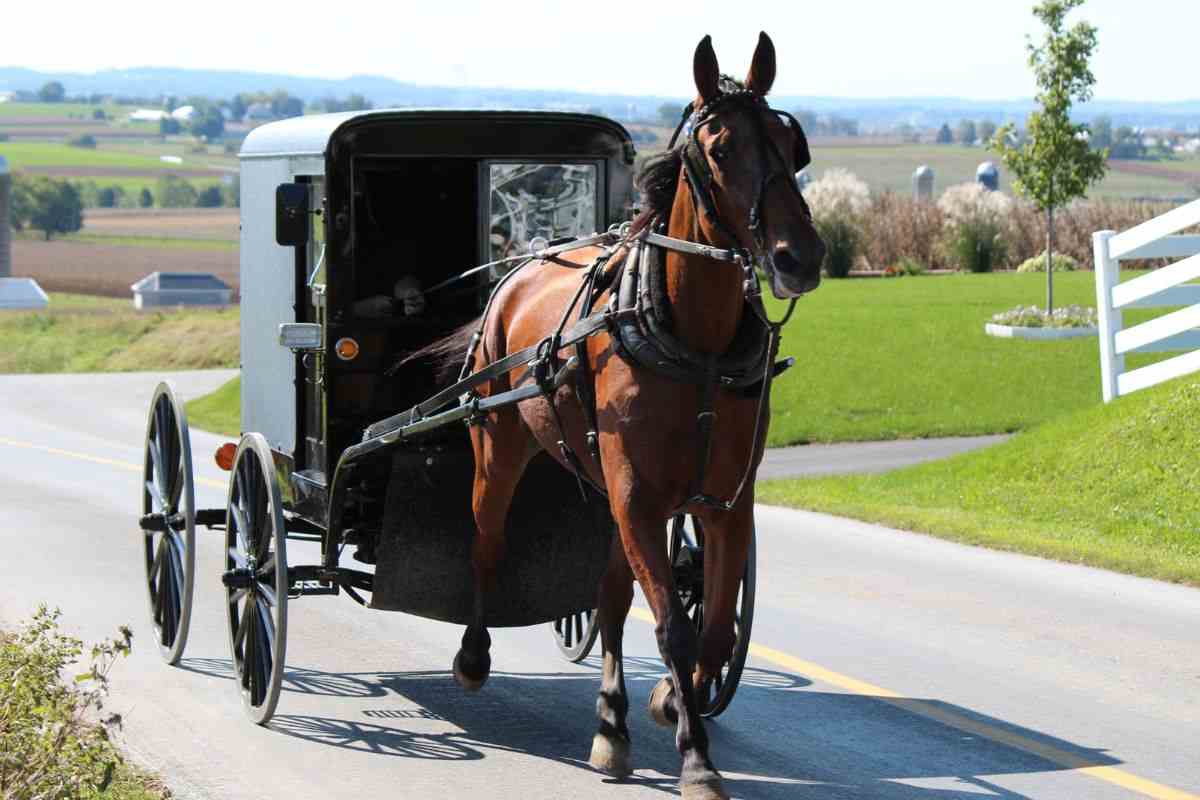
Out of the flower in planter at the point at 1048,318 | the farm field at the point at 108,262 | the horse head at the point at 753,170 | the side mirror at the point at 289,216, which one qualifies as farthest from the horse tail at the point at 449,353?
the farm field at the point at 108,262

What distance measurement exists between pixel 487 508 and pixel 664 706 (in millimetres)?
1448

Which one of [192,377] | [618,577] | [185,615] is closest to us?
[618,577]

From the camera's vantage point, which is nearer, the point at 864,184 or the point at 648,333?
the point at 648,333

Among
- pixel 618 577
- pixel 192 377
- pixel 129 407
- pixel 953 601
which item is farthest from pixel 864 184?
pixel 618 577

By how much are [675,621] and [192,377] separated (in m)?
28.4

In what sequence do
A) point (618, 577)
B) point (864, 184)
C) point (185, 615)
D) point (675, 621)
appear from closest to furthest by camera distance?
point (675, 621)
point (618, 577)
point (185, 615)
point (864, 184)

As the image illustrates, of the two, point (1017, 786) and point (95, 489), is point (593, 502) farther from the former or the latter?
point (95, 489)

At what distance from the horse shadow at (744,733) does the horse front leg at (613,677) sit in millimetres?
83

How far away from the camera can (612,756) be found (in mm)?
7387

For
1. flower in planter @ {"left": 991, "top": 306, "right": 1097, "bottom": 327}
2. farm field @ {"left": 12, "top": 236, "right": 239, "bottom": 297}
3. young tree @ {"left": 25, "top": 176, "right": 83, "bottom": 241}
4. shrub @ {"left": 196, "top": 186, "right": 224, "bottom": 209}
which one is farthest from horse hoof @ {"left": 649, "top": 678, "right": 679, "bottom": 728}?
shrub @ {"left": 196, "top": 186, "right": 224, "bottom": 209}

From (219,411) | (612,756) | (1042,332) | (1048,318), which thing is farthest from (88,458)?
(1048,318)

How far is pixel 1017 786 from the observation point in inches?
282

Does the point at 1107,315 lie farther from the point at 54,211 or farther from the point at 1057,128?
the point at 54,211

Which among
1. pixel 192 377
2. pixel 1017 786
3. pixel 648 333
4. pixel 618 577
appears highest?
pixel 648 333
